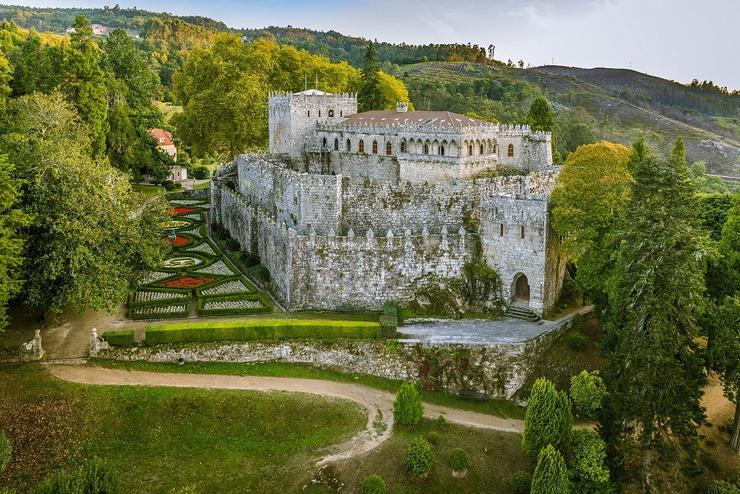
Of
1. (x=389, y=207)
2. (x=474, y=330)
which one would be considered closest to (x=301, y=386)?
(x=474, y=330)

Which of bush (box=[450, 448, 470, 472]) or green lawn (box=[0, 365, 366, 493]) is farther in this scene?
bush (box=[450, 448, 470, 472])

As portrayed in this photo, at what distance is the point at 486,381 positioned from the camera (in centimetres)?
3369

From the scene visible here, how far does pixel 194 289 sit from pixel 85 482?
1899cm

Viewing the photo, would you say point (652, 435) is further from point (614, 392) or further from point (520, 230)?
point (520, 230)

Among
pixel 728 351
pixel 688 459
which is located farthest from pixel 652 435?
pixel 728 351

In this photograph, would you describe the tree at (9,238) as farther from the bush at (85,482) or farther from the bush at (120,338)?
the bush at (85,482)

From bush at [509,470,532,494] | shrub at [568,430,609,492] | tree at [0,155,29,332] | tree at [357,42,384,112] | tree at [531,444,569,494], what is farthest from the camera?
tree at [357,42,384,112]

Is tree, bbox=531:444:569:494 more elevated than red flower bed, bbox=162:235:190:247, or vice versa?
red flower bed, bbox=162:235:190:247

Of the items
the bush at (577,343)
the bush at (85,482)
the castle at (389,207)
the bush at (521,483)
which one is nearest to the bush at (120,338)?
the castle at (389,207)

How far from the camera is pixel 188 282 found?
137ft

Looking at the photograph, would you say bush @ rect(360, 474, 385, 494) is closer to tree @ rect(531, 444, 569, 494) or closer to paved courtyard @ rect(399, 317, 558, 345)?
tree @ rect(531, 444, 569, 494)

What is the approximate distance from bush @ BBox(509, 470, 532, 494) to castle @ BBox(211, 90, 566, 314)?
1177cm

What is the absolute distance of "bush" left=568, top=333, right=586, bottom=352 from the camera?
115 ft

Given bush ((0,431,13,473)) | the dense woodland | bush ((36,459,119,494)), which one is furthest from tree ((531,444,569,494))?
bush ((0,431,13,473))
